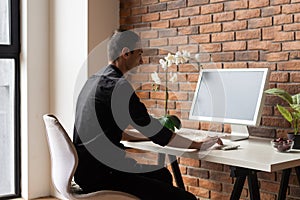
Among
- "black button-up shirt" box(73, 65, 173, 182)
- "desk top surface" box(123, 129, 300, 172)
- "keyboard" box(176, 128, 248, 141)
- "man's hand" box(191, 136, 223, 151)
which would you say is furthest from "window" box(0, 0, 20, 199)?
"man's hand" box(191, 136, 223, 151)

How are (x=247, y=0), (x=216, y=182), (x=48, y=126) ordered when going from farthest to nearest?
(x=216, y=182), (x=247, y=0), (x=48, y=126)

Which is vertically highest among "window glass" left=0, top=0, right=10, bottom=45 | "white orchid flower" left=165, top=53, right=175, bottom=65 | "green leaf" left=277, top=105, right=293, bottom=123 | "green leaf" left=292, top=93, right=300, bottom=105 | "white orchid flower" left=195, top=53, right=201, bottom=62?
"window glass" left=0, top=0, right=10, bottom=45

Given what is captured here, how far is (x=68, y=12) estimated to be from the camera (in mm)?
4098

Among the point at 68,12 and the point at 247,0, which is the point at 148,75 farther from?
the point at 247,0

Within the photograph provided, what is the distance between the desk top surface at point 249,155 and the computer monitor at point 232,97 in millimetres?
165

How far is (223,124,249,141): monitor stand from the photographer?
307 cm

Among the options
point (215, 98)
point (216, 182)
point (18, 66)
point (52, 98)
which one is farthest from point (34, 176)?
point (215, 98)

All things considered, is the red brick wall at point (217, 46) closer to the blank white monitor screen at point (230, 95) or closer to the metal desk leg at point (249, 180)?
the blank white monitor screen at point (230, 95)

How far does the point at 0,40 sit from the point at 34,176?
1.18 metres

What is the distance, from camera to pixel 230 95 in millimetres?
3059

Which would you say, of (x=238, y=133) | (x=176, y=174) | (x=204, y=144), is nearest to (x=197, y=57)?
(x=238, y=133)

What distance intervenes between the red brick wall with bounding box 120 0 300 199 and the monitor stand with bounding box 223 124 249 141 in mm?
115

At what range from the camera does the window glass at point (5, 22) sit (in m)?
4.17

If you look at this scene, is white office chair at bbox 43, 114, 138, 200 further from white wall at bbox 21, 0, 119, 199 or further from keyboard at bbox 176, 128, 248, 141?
white wall at bbox 21, 0, 119, 199
